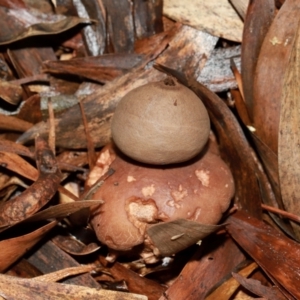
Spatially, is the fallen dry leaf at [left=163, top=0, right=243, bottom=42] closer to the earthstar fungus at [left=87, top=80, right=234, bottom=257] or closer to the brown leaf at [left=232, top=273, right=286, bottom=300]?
the earthstar fungus at [left=87, top=80, right=234, bottom=257]

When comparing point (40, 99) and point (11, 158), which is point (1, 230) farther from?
point (40, 99)

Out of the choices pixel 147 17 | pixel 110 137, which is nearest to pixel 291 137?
pixel 110 137

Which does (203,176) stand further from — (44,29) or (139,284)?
(44,29)

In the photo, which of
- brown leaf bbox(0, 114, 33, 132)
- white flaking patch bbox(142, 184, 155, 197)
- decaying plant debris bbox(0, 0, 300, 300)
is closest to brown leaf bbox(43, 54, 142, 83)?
decaying plant debris bbox(0, 0, 300, 300)

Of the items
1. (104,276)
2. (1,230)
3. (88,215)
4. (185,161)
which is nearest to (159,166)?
(185,161)

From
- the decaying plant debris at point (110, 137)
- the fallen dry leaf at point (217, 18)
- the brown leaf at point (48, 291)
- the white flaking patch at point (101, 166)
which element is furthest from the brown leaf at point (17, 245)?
the fallen dry leaf at point (217, 18)

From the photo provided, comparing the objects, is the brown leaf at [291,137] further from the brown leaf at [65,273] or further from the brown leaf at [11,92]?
the brown leaf at [11,92]
